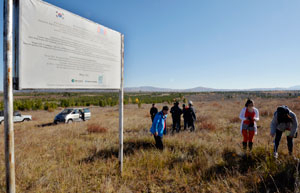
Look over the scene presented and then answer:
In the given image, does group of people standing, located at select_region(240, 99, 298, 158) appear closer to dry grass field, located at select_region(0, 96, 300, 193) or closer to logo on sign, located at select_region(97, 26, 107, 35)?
dry grass field, located at select_region(0, 96, 300, 193)

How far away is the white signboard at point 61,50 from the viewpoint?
228 cm

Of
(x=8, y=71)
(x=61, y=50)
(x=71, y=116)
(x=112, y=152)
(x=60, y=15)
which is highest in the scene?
(x=60, y=15)

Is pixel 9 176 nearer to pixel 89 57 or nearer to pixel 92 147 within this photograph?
pixel 89 57

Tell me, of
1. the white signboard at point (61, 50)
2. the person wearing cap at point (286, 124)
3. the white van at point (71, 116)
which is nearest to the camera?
the white signboard at point (61, 50)

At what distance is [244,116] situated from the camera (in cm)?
496

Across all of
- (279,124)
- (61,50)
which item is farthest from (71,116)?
(279,124)

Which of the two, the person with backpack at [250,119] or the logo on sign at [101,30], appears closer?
the logo on sign at [101,30]

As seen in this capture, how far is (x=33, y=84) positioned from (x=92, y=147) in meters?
4.06

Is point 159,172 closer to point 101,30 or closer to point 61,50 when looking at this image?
point 61,50

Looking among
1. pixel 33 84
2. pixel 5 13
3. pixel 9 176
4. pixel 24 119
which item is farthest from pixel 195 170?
pixel 24 119

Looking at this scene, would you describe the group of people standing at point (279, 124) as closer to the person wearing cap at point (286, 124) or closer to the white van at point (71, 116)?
the person wearing cap at point (286, 124)

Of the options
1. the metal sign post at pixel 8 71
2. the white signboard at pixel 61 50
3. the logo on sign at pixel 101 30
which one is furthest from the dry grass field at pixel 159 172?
the logo on sign at pixel 101 30

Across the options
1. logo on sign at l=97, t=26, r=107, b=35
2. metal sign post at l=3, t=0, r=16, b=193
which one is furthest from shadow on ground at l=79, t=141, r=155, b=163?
logo on sign at l=97, t=26, r=107, b=35

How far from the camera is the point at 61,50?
8.89 feet
